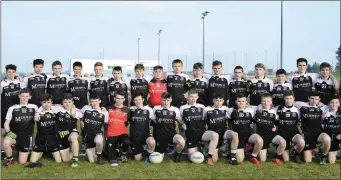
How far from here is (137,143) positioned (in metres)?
7.36

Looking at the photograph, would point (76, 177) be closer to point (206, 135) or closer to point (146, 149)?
point (146, 149)

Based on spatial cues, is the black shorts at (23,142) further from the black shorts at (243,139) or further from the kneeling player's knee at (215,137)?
the black shorts at (243,139)

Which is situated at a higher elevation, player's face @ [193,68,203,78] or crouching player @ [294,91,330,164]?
player's face @ [193,68,203,78]

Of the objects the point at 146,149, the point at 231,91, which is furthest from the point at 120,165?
the point at 231,91

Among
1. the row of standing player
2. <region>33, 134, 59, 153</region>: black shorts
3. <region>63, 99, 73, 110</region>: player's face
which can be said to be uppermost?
the row of standing player

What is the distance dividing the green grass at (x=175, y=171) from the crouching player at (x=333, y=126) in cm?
24

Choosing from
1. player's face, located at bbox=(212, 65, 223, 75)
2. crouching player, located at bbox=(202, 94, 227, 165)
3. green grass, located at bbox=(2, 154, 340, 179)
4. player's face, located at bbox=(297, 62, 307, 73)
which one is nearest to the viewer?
green grass, located at bbox=(2, 154, 340, 179)

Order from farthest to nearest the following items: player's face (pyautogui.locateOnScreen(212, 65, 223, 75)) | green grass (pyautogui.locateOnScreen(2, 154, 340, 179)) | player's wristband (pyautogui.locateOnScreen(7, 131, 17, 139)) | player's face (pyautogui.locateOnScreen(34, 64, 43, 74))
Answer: player's face (pyautogui.locateOnScreen(212, 65, 223, 75)) < player's face (pyautogui.locateOnScreen(34, 64, 43, 74)) < player's wristband (pyautogui.locateOnScreen(7, 131, 17, 139)) < green grass (pyautogui.locateOnScreen(2, 154, 340, 179))

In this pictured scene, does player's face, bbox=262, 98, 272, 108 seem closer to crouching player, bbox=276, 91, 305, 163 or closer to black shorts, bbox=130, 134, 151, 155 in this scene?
crouching player, bbox=276, 91, 305, 163

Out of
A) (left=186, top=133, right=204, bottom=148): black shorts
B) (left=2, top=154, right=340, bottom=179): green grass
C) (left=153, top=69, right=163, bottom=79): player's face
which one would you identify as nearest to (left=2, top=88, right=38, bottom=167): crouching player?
(left=2, top=154, right=340, bottom=179): green grass

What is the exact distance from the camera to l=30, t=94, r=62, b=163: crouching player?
23.6 ft

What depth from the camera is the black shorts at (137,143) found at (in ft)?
24.1

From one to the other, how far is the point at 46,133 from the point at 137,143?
192cm

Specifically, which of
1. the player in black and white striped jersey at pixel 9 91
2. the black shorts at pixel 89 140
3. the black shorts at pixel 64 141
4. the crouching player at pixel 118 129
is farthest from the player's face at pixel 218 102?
the player in black and white striped jersey at pixel 9 91
